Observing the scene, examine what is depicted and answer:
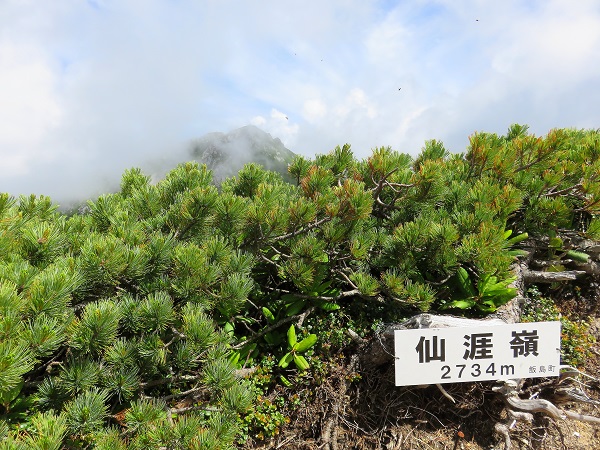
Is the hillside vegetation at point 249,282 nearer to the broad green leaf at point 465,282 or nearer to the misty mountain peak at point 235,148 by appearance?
the broad green leaf at point 465,282

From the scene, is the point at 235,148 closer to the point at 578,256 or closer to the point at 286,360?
the point at 578,256

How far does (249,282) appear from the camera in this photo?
6.72 feet

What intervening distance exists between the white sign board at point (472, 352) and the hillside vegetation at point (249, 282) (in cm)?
26

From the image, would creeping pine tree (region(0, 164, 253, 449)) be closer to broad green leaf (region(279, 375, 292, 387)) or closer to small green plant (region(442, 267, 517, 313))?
broad green leaf (region(279, 375, 292, 387))

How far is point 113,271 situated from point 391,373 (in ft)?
5.86

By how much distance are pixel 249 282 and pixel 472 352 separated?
129 centimetres

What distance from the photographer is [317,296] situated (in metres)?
2.66

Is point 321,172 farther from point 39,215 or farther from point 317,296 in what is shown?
point 39,215

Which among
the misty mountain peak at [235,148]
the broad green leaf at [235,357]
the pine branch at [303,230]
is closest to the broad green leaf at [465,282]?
the pine branch at [303,230]

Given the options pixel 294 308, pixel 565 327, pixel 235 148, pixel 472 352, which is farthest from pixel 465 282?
pixel 235 148

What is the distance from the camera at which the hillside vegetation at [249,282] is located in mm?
1621

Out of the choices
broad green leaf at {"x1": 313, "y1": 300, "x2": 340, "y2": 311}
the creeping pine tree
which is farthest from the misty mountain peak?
the creeping pine tree

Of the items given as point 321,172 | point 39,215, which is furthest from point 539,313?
point 39,215

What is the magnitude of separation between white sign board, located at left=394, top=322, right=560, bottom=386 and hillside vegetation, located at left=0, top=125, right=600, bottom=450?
0.85 feet
